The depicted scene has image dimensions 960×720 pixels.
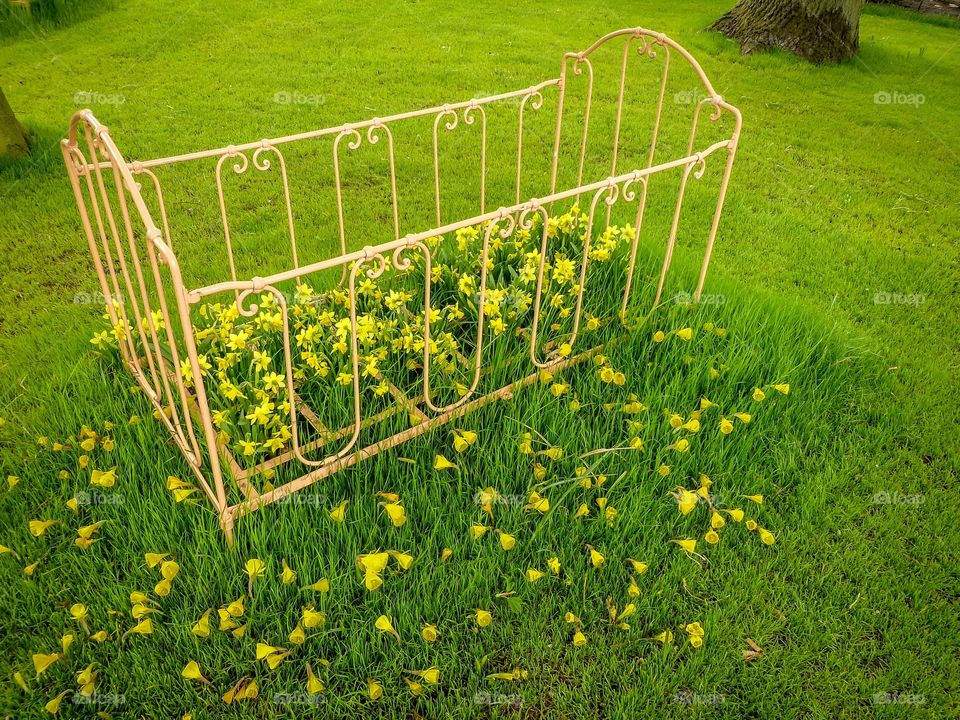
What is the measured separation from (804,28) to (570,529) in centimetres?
765

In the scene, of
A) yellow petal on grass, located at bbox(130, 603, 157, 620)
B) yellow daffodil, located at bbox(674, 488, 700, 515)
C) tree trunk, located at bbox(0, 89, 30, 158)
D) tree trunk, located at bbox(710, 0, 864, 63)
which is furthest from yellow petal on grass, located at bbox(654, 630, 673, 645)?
tree trunk, located at bbox(710, 0, 864, 63)

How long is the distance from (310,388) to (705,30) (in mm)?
7785

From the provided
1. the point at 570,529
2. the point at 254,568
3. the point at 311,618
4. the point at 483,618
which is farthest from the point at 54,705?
the point at 570,529

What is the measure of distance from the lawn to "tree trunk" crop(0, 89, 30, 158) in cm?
69

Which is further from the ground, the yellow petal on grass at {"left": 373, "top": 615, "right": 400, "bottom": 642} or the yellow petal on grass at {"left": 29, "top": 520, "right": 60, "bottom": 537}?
the yellow petal on grass at {"left": 29, "top": 520, "right": 60, "bottom": 537}

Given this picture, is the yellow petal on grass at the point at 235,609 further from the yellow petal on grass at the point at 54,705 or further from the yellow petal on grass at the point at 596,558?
the yellow petal on grass at the point at 596,558

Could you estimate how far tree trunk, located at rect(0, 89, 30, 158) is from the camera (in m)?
5.38

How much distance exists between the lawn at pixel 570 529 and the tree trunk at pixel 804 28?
4.06m

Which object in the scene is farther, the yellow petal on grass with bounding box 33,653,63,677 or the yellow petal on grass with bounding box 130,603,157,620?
the yellow petal on grass with bounding box 130,603,157,620

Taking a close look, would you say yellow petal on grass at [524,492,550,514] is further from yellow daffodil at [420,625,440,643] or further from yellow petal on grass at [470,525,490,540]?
yellow daffodil at [420,625,440,643]

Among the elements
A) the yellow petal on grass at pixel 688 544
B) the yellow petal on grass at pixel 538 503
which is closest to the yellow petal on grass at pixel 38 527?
the yellow petal on grass at pixel 538 503

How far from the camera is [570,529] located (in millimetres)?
2928

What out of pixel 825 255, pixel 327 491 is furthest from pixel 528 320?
pixel 825 255

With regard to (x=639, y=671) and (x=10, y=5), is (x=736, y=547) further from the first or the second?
(x=10, y=5)
